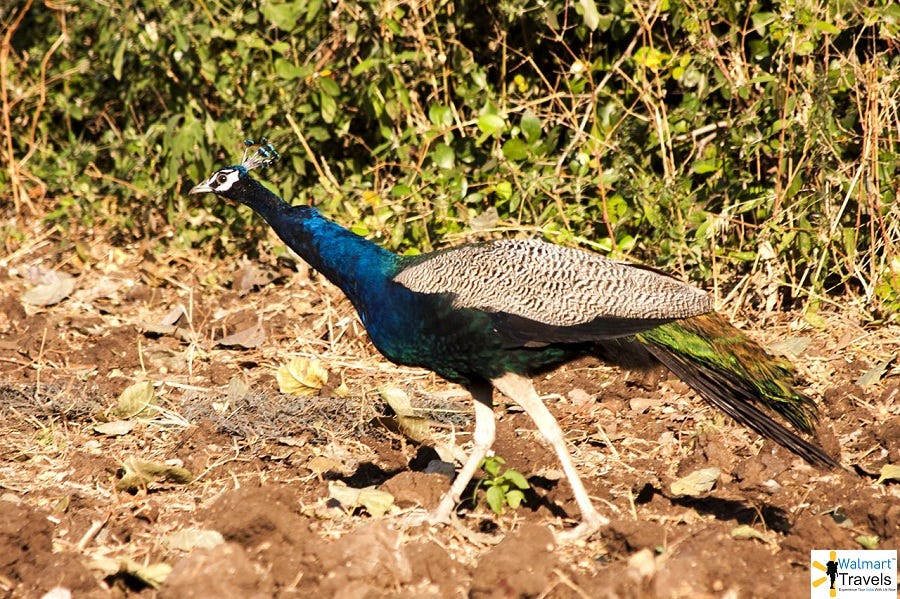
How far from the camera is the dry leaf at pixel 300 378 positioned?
4.70m

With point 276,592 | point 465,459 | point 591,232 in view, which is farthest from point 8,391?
point 591,232

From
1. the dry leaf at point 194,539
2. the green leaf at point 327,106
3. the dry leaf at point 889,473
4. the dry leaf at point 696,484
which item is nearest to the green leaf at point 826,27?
the dry leaf at point 889,473

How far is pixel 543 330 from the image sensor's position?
3.61 m

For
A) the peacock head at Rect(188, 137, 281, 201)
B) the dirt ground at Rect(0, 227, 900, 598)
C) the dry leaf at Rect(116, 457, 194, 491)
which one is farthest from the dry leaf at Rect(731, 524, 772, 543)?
the peacock head at Rect(188, 137, 281, 201)

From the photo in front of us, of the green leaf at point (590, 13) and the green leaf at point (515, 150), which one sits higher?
the green leaf at point (590, 13)

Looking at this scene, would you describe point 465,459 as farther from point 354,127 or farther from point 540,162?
point 354,127

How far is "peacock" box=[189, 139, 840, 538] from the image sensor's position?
141 inches

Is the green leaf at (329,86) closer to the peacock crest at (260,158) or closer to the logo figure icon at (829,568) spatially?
the peacock crest at (260,158)

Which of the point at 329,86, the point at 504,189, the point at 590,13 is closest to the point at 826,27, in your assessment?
the point at 590,13

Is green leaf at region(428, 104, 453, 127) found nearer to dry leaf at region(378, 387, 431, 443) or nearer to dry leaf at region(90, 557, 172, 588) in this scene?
dry leaf at region(378, 387, 431, 443)

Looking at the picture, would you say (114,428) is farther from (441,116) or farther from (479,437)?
(441,116)

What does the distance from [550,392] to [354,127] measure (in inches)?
90.5

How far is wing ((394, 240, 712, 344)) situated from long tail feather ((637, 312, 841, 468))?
0.08 metres

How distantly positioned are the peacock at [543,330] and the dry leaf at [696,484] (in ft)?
0.92
